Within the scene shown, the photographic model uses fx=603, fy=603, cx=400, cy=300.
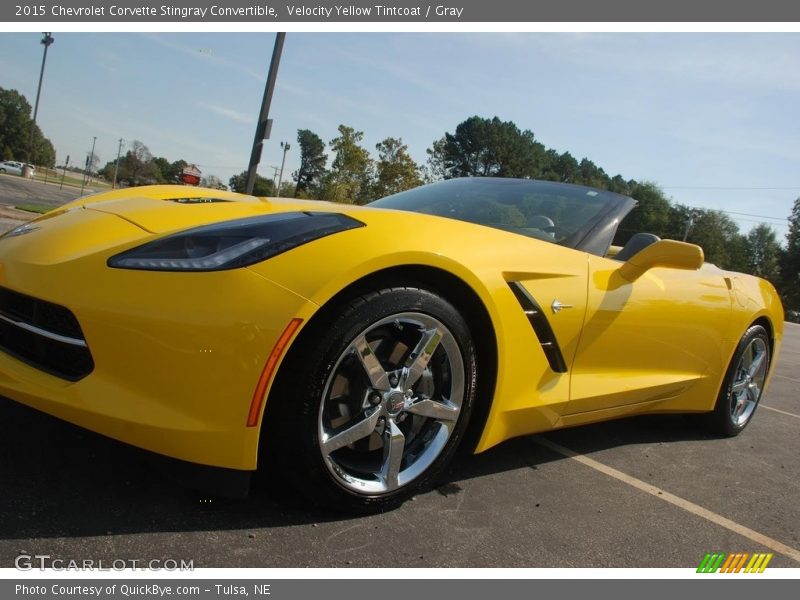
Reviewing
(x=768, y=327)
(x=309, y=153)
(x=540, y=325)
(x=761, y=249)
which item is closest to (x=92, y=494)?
(x=540, y=325)

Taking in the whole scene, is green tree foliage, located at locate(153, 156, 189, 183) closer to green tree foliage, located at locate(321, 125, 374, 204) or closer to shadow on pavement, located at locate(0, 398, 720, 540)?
green tree foliage, located at locate(321, 125, 374, 204)

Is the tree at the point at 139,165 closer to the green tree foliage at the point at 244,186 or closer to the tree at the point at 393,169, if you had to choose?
the green tree foliage at the point at 244,186

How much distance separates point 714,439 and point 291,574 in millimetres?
3239

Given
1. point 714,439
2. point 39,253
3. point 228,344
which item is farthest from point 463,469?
point 714,439

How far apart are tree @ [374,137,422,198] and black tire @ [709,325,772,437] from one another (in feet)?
96.5

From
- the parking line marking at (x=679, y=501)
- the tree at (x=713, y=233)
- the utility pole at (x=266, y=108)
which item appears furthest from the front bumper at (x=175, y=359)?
Result: the tree at (x=713, y=233)

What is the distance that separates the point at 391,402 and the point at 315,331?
0.40 metres

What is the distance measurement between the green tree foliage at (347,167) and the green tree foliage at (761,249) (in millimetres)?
56644

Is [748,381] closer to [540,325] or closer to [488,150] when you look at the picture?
[540,325]

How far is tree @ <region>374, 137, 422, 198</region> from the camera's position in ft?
108

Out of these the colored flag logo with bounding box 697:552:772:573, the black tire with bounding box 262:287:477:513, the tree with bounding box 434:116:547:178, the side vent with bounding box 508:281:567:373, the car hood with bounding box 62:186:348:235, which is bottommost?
the colored flag logo with bounding box 697:552:772:573

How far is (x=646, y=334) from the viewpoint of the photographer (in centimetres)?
289

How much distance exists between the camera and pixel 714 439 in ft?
12.8

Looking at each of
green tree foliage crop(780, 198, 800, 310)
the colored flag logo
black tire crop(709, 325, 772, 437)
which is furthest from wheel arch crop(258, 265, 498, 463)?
green tree foliage crop(780, 198, 800, 310)
